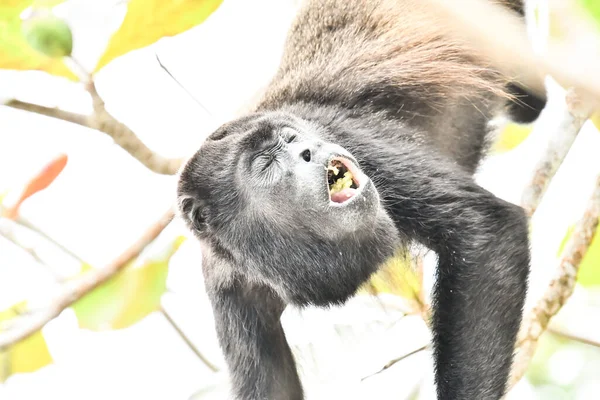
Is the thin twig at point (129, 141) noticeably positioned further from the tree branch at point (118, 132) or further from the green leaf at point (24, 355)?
→ the green leaf at point (24, 355)

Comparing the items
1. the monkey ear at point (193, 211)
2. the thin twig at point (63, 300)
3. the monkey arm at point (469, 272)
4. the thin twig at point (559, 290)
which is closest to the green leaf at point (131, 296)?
the thin twig at point (63, 300)

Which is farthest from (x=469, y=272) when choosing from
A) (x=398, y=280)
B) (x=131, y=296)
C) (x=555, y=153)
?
Answer: (x=131, y=296)

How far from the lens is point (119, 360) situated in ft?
5.20

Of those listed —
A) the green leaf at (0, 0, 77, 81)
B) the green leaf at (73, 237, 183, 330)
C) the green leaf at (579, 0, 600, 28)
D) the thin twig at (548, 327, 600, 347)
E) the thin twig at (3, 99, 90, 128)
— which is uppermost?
the green leaf at (579, 0, 600, 28)

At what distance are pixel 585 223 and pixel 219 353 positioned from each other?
3.07 ft

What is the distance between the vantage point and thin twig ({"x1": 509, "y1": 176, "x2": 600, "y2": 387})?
55.9 inches

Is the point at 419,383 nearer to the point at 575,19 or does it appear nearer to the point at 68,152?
the point at 575,19

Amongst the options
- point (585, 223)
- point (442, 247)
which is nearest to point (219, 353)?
point (442, 247)

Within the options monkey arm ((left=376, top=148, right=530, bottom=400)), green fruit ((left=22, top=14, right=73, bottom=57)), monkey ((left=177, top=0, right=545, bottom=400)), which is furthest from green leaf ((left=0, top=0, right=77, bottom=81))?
monkey arm ((left=376, top=148, right=530, bottom=400))

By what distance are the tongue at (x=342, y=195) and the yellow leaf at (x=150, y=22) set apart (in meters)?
0.67

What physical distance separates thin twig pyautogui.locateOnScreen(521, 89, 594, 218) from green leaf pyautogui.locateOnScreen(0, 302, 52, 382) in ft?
3.97

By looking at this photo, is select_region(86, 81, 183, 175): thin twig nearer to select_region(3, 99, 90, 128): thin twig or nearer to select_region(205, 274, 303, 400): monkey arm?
select_region(3, 99, 90, 128): thin twig

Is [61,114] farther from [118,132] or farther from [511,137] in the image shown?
[511,137]

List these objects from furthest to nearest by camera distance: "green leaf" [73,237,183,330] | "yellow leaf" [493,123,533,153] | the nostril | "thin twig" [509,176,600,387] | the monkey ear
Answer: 1. "yellow leaf" [493,123,533,153]
2. "green leaf" [73,237,183,330]
3. "thin twig" [509,176,600,387]
4. the monkey ear
5. the nostril
